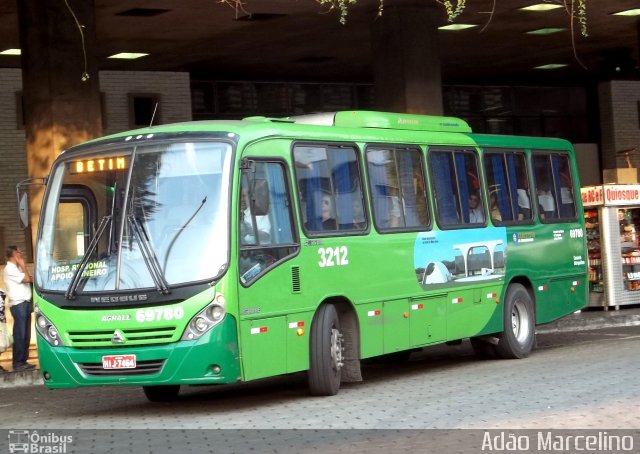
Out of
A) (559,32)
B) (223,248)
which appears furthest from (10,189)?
(223,248)

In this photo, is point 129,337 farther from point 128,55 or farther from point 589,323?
point 128,55

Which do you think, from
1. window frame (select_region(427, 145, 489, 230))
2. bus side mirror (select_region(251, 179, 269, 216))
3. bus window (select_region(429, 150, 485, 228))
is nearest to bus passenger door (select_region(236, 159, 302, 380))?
bus side mirror (select_region(251, 179, 269, 216))

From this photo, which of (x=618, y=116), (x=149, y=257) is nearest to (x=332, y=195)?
(x=149, y=257)

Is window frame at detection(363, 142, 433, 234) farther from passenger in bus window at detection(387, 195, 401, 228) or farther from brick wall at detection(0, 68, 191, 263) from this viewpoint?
brick wall at detection(0, 68, 191, 263)

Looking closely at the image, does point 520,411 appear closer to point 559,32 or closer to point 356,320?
point 356,320

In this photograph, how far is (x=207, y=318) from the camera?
12.8 metres

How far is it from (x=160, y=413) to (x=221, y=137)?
2762 millimetres

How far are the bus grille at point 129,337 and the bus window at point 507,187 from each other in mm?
6402

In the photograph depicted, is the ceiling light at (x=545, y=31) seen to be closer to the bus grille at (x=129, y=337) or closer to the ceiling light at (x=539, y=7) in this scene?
the ceiling light at (x=539, y=7)

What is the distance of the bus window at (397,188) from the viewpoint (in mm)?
15648

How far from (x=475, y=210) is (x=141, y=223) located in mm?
5761

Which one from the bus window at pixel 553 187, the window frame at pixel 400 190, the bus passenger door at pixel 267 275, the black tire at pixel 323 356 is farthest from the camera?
the bus window at pixel 553 187

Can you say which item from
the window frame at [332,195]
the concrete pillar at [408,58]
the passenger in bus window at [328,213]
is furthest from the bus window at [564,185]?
the concrete pillar at [408,58]

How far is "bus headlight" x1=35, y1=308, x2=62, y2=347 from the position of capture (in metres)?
13.4
